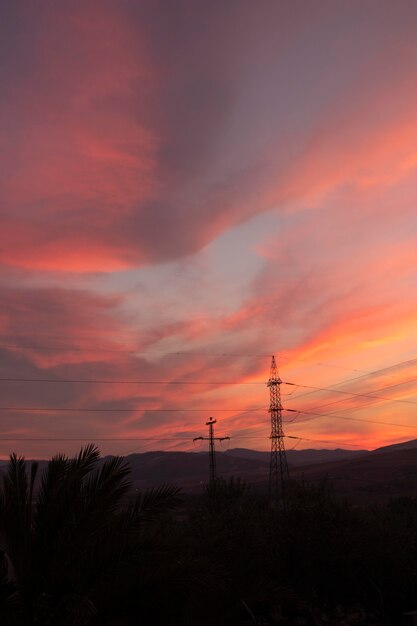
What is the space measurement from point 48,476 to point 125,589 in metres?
2.95

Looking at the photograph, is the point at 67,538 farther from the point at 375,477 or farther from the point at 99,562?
the point at 375,477

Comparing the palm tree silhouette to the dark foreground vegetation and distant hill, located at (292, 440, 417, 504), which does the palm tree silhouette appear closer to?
the dark foreground vegetation

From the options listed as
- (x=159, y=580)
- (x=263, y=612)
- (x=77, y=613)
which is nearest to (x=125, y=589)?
(x=159, y=580)

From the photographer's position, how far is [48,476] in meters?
11.0

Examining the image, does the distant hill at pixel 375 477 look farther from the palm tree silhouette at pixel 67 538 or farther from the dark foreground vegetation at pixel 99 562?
the palm tree silhouette at pixel 67 538

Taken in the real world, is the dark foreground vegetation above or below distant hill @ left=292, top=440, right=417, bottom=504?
below

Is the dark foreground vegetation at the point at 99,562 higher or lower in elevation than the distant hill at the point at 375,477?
lower

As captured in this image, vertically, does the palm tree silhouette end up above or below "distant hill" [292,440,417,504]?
below

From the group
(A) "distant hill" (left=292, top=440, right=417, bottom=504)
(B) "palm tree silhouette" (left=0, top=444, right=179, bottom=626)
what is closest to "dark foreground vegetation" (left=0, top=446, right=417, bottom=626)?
(B) "palm tree silhouette" (left=0, top=444, right=179, bottom=626)

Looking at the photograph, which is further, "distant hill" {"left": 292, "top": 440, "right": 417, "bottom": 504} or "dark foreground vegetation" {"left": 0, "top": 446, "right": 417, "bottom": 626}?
"distant hill" {"left": 292, "top": 440, "right": 417, "bottom": 504}

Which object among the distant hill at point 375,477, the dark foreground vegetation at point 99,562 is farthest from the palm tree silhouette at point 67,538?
the distant hill at point 375,477

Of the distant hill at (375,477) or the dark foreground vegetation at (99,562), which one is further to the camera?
the distant hill at (375,477)

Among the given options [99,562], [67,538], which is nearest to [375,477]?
[99,562]

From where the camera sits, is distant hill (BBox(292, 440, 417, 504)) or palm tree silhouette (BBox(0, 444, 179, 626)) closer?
palm tree silhouette (BBox(0, 444, 179, 626))
